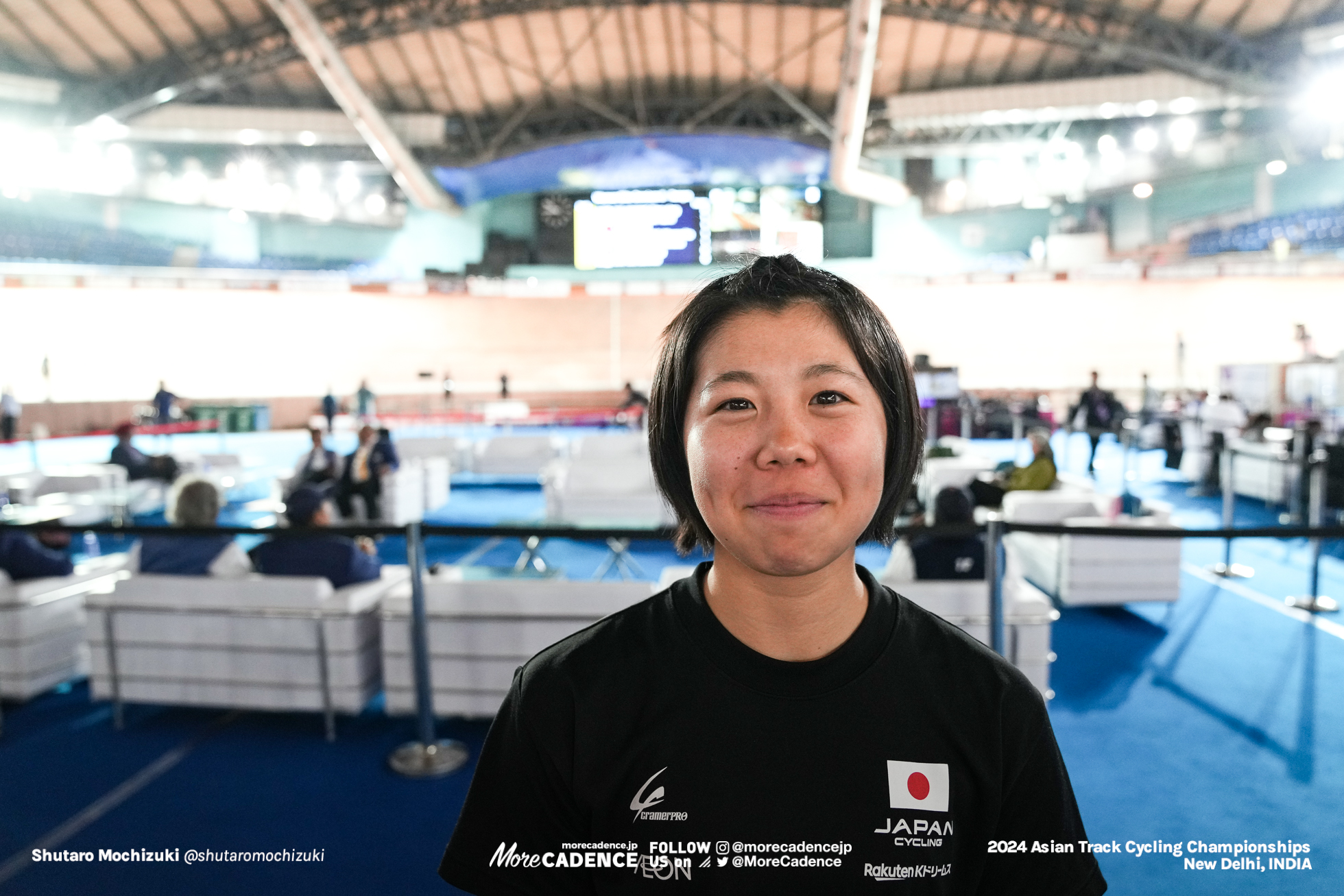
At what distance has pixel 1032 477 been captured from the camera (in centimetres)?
646

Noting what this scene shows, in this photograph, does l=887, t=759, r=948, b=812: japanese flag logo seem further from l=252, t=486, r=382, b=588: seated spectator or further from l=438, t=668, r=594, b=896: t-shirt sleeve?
l=252, t=486, r=382, b=588: seated spectator

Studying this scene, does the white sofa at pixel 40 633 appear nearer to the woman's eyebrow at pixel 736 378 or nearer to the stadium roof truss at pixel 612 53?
the woman's eyebrow at pixel 736 378

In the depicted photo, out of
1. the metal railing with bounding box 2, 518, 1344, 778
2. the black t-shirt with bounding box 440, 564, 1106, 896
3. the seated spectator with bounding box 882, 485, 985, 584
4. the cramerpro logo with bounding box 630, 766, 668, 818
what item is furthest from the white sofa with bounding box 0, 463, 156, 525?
the cramerpro logo with bounding box 630, 766, 668, 818

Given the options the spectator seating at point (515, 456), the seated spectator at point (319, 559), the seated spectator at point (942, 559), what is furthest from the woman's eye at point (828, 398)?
the spectator seating at point (515, 456)

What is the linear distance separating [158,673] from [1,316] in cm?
2060

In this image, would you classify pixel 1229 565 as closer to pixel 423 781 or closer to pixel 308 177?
pixel 423 781

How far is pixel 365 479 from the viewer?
709 centimetres

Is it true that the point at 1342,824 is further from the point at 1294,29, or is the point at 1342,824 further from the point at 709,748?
the point at 1294,29

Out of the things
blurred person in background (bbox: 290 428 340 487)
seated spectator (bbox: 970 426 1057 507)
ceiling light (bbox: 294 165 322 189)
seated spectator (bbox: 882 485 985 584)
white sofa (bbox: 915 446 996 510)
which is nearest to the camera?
seated spectator (bbox: 882 485 985 584)

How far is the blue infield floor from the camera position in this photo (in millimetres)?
2480

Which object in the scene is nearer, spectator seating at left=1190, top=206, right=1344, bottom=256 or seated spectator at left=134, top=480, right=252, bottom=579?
seated spectator at left=134, top=480, right=252, bottom=579

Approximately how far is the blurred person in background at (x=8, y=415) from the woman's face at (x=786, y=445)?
1949 cm

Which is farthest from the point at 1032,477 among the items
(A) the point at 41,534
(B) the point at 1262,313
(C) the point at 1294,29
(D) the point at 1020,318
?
(B) the point at 1262,313

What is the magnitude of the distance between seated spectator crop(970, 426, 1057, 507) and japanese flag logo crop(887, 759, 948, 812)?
5661mm
